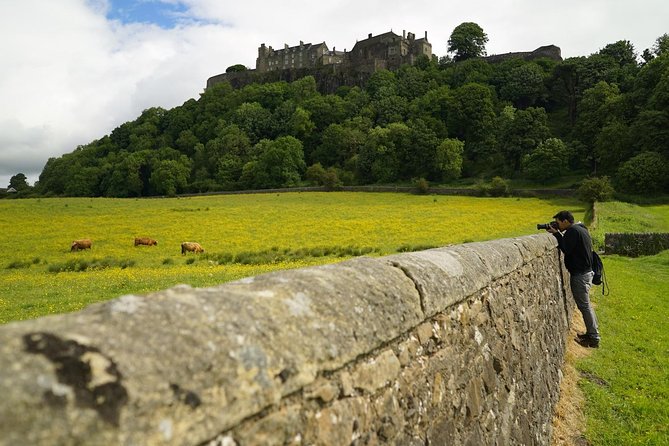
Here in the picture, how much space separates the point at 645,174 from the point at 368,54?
9221cm

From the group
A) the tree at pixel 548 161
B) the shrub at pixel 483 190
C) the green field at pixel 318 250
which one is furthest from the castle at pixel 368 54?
the green field at pixel 318 250

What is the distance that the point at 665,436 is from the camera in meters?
6.04

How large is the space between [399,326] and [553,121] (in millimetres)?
89895

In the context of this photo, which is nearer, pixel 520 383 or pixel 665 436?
pixel 520 383

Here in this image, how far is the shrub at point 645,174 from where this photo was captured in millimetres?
47000

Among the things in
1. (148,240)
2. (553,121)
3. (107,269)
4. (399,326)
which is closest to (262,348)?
(399,326)

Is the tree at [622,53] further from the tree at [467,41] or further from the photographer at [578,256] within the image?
the photographer at [578,256]

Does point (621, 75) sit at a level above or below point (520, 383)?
above

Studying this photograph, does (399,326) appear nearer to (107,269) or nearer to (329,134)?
(107,269)

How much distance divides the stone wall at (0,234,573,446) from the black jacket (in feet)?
18.6

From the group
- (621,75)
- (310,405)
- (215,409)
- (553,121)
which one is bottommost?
(310,405)

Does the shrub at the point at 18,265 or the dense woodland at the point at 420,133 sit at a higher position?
the dense woodland at the point at 420,133

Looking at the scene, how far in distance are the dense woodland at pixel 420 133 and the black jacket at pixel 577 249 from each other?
47.0 metres

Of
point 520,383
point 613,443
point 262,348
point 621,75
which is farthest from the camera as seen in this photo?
point 621,75
